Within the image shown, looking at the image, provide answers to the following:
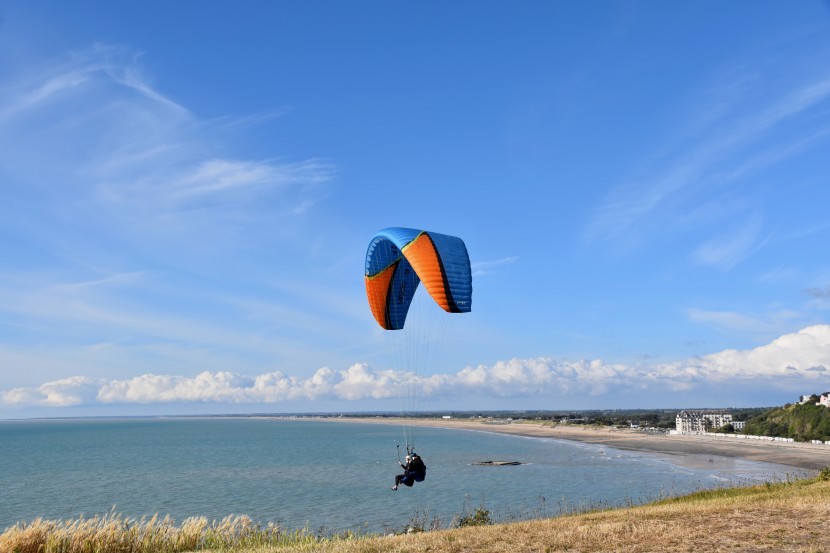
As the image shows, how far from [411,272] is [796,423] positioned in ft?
340

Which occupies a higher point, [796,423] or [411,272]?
[411,272]

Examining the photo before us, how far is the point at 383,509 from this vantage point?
33969 mm

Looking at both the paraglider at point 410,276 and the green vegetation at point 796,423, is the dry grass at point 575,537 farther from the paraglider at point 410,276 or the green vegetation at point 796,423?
the green vegetation at point 796,423

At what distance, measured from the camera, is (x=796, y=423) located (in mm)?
100062

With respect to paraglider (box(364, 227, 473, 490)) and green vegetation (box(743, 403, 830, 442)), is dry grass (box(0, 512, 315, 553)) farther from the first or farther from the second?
green vegetation (box(743, 403, 830, 442))

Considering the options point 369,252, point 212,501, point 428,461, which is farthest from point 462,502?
point 428,461

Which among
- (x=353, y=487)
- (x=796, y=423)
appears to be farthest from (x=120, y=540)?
(x=796, y=423)

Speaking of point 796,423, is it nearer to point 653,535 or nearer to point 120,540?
point 653,535

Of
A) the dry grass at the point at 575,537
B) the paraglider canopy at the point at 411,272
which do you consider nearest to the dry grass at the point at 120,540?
the dry grass at the point at 575,537

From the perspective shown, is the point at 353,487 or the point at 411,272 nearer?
the point at 411,272

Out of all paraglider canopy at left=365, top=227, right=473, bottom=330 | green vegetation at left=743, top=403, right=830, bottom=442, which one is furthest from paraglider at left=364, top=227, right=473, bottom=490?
green vegetation at left=743, top=403, right=830, bottom=442

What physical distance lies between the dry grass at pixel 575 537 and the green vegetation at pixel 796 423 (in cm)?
9006

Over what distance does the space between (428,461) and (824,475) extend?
4673cm

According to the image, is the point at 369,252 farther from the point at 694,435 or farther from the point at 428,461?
the point at 694,435
